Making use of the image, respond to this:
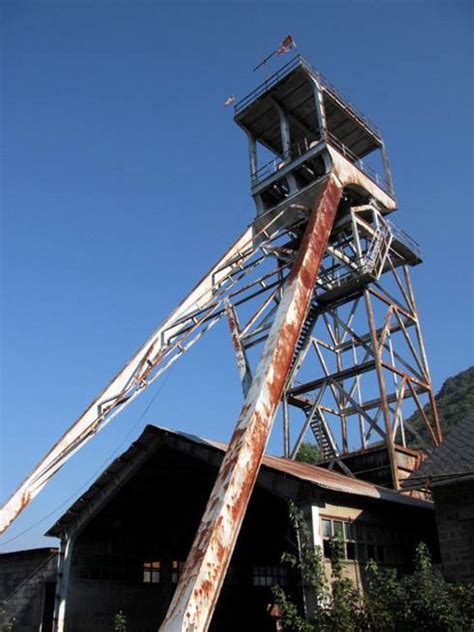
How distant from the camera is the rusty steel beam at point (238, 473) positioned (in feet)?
19.0

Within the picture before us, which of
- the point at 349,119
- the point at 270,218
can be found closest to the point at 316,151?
the point at 270,218

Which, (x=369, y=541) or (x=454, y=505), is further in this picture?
(x=369, y=541)

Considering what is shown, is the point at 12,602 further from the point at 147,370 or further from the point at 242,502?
the point at 242,502

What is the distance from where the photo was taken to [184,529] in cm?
1961

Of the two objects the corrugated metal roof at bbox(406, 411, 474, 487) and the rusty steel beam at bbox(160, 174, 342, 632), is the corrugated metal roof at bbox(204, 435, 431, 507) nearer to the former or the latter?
the corrugated metal roof at bbox(406, 411, 474, 487)

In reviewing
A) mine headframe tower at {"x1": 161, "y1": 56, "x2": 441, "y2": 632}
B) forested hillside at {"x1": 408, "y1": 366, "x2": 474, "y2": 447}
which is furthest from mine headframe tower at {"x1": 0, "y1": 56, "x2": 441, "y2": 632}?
forested hillside at {"x1": 408, "y1": 366, "x2": 474, "y2": 447}

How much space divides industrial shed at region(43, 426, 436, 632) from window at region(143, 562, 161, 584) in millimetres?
36

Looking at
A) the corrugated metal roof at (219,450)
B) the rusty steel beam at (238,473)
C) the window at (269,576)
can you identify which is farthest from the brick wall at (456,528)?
the window at (269,576)

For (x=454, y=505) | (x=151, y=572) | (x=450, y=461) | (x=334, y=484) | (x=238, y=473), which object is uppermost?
(x=450, y=461)

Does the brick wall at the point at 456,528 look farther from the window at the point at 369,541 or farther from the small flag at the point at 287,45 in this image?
the small flag at the point at 287,45

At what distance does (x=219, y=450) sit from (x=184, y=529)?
7048mm

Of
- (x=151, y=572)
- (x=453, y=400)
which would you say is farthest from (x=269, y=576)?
(x=453, y=400)

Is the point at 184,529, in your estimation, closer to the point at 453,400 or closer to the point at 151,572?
the point at 151,572

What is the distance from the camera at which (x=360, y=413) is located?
19562 millimetres
